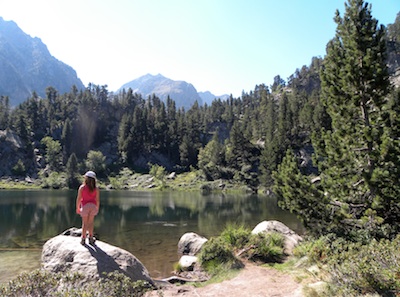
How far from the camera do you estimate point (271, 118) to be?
13188cm

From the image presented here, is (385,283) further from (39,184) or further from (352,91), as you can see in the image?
(39,184)

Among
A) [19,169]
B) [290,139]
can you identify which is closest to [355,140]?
[290,139]

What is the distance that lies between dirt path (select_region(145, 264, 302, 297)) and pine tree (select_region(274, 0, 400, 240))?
4.50 m

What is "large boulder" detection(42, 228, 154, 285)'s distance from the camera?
10.6 m

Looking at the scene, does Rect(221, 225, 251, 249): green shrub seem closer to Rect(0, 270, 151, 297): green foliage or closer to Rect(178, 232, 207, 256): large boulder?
Rect(178, 232, 207, 256): large boulder

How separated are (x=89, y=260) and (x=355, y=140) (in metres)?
14.1

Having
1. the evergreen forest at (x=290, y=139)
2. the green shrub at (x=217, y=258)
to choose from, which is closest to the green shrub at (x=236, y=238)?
the green shrub at (x=217, y=258)

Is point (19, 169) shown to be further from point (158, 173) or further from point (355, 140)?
point (355, 140)

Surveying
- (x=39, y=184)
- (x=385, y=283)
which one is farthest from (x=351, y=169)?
(x=39, y=184)

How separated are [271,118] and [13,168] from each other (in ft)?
369

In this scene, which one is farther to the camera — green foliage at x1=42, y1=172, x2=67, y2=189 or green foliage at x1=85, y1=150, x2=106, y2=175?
green foliage at x1=85, y1=150, x2=106, y2=175

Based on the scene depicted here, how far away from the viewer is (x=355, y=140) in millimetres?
16641

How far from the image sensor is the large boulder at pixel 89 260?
10.6 metres

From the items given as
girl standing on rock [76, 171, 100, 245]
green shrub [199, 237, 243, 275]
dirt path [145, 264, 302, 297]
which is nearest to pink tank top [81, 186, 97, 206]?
girl standing on rock [76, 171, 100, 245]
